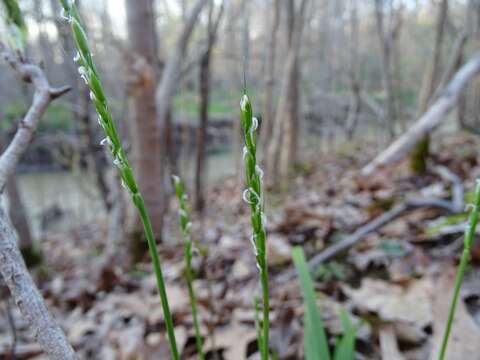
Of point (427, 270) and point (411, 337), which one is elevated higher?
point (427, 270)

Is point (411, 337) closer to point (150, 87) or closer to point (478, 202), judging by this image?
point (478, 202)

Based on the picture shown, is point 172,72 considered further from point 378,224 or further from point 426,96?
point 426,96

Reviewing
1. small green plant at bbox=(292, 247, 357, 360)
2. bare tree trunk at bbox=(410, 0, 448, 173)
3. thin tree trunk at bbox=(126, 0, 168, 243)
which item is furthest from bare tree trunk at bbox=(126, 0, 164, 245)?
small green plant at bbox=(292, 247, 357, 360)

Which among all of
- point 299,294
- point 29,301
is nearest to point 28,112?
point 29,301

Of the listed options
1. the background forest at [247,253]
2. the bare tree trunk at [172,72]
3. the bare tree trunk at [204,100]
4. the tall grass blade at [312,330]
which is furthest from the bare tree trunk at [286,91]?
the tall grass blade at [312,330]

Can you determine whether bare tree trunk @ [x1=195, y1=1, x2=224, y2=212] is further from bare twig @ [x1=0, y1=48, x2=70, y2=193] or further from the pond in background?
bare twig @ [x1=0, y1=48, x2=70, y2=193]

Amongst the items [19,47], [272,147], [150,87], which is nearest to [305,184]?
[272,147]
